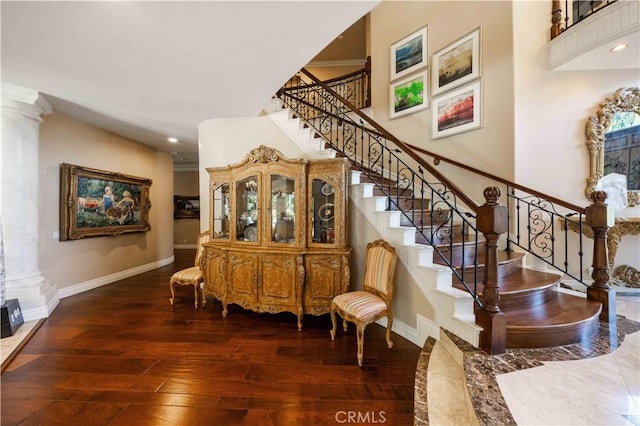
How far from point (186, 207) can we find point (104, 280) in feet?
15.5

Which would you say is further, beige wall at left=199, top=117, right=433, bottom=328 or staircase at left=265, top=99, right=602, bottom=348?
beige wall at left=199, top=117, right=433, bottom=328

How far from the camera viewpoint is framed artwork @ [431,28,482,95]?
3.81 metres

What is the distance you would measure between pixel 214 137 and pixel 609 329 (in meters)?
5.25

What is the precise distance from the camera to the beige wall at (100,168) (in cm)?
411

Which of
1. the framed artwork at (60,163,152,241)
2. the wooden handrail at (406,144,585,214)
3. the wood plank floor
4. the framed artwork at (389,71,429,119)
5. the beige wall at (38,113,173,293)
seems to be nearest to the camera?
the wood plank floor

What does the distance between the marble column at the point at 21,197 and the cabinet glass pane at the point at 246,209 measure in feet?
8.63

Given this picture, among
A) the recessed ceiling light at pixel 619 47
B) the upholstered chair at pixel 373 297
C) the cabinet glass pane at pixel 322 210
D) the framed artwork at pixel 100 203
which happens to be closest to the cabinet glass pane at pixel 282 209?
the cabinet glass pane at pixel 322 210

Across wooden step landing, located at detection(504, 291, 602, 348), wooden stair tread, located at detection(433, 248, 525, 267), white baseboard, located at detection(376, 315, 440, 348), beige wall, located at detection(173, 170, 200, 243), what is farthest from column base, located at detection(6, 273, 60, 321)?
beige wall, located at detection(173, 170, 200, 243)

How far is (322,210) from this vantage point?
11.0 ft

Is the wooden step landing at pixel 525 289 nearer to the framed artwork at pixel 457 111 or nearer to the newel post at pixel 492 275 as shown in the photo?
the newel post at pixel 492 275

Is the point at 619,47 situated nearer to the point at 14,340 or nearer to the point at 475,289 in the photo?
the point at 475,289

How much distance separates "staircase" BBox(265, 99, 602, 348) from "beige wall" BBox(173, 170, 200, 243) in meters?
7.75

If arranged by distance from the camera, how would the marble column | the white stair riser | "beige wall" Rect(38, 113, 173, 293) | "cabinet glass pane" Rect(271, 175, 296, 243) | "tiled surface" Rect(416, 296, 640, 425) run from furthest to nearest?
"beige wall" Rect(38, 113, 173, 293) → "cabinet glass pane" Rect(271, 175, 296, 243) → the marble column → the white stair riser → "tiled surface" Rect(416, 296, 640, 425)

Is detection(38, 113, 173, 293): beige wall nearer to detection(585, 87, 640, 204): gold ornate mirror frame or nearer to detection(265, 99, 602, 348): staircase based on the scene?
detection(265, 99, 602, 348): staircase
